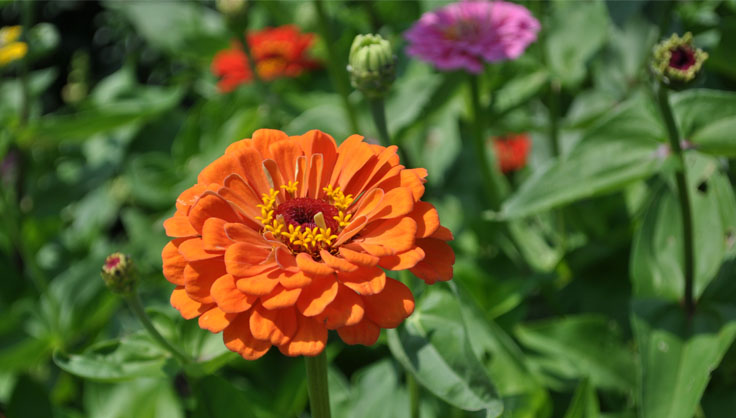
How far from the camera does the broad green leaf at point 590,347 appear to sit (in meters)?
1.11

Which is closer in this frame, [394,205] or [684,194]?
[394,205]

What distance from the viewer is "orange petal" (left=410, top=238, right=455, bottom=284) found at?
2.19ft

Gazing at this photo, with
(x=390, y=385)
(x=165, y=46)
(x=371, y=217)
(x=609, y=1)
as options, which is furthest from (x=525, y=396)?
(x=165, y=46)

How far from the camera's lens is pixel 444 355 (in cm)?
81

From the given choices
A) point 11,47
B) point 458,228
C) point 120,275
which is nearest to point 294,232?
point 120,275

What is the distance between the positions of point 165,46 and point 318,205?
1.44m

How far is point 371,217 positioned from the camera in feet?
2.29

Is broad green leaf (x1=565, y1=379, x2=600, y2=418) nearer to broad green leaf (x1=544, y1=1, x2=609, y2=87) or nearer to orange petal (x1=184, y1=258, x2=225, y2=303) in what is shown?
orange petal (x1=184, y1=258, x2=225, y2=303)

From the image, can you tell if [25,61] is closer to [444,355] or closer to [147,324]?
[147,324]

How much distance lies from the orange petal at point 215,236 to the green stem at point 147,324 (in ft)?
0.61

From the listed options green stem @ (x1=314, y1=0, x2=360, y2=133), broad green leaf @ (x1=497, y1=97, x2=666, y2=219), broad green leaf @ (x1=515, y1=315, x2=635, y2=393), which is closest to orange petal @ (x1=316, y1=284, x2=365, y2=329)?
broad green leaf @ (x1=497, y1=97, x2=666, y2=219)

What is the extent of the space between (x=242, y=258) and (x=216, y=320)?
0.06m

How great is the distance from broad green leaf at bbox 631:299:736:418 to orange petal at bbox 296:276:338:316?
1.68 ft

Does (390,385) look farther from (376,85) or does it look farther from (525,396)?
(376,85)
